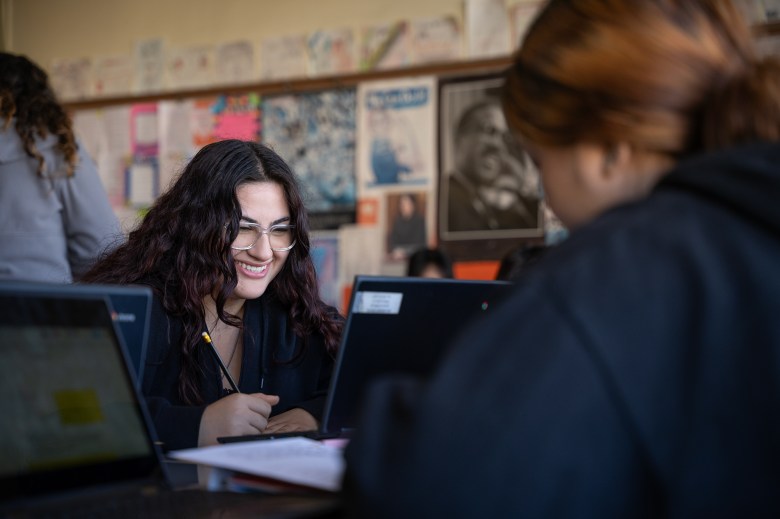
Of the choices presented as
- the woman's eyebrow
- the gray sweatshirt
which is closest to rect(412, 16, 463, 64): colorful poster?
the gray sweatshirt

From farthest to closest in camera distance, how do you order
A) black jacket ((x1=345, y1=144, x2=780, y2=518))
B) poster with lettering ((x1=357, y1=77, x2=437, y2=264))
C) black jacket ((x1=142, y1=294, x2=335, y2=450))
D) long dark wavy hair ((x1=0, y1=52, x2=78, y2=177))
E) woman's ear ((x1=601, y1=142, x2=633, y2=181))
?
poster with lettering ((x1=357, y1=77, x2=437, y2=264)), long dark wavy hair ((x1=0, y1=52, x2=78, y2=177)), black jacket ((x1=142, y1=294, x2=335, y2=450)), woman's ear ((x1=601, y1=142, x2=633, y2=181)), black jacket ((x1=345, y1=144, x2=780, y2=518))

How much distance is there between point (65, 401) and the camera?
88 cm

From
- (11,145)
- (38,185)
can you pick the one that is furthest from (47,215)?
(11,145)

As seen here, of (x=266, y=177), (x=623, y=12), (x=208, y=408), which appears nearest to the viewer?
(x=623, y=12)

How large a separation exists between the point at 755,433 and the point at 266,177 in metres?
1.24

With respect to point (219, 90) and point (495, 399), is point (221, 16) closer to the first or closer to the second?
point (219, 90)

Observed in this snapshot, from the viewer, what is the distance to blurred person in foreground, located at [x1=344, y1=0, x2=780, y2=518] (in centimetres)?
63

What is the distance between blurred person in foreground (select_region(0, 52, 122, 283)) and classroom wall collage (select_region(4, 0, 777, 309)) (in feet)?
2.81

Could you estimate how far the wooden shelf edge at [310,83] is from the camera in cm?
307

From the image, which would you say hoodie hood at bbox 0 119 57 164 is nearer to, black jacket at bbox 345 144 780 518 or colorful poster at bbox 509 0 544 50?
colorful poster at bbox 509 0 544 50

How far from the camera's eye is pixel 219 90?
3.39 metres

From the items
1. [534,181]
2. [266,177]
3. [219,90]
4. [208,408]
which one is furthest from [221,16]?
[208,408]

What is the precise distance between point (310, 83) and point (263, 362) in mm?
1805

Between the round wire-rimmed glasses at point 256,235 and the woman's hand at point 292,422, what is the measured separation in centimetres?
36
